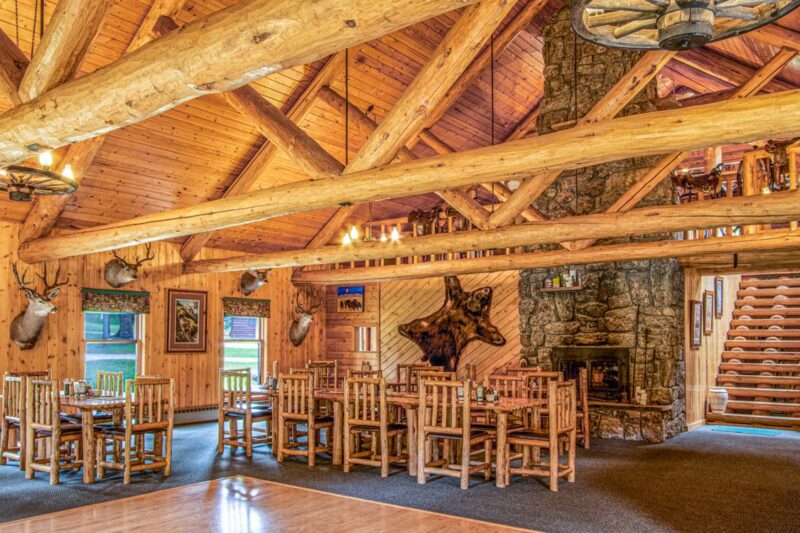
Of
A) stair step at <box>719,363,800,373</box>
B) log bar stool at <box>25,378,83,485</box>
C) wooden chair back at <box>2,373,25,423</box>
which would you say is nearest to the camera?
log bar stool at <box>25,378,83,485</box>

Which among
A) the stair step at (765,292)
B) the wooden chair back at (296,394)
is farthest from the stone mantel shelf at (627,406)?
the stair step at (765,292)

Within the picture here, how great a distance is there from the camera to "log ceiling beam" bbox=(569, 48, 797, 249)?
8.55m

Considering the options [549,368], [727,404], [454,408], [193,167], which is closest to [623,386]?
[549,368]

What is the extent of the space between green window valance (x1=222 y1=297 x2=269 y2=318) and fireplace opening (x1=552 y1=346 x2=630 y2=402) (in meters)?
5.36

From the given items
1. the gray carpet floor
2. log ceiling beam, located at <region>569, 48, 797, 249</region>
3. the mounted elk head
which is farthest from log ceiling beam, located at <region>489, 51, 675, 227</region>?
the mounted elk head

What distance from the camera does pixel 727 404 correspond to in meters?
11.5

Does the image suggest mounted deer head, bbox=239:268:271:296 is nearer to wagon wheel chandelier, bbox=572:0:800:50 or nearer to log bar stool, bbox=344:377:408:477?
log bar stool, bbox=344:377:408:477

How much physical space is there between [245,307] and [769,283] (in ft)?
34.0

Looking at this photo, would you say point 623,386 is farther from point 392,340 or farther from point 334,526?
point 334,526

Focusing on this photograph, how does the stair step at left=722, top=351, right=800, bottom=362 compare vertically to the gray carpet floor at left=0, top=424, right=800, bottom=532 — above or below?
above

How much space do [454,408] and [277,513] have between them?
190 cm

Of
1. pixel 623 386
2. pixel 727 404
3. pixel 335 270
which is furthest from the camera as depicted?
pixel 335 270

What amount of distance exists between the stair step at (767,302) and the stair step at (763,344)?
47.2 inches

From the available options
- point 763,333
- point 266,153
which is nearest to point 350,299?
point 266,153
